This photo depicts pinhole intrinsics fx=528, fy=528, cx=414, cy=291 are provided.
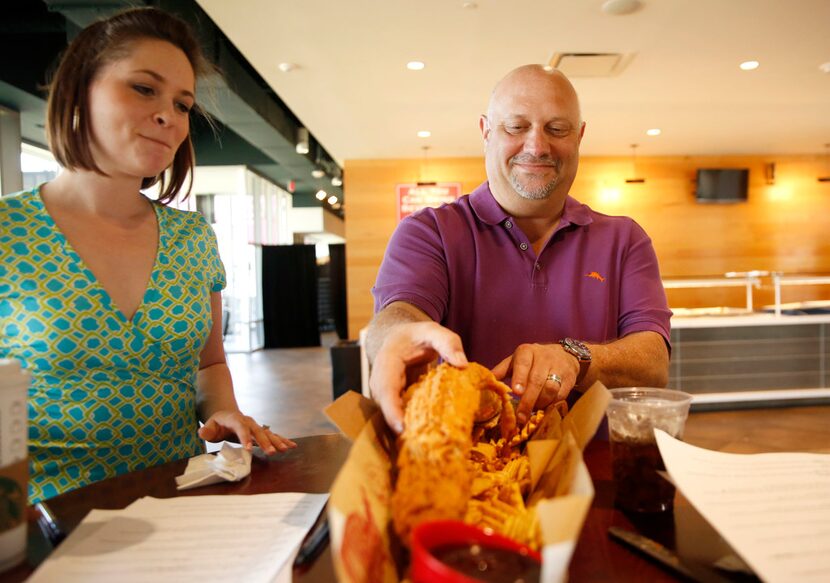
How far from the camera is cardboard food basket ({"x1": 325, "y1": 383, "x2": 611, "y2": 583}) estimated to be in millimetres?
505

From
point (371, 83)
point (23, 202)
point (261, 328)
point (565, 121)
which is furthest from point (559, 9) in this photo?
point (261, 328)

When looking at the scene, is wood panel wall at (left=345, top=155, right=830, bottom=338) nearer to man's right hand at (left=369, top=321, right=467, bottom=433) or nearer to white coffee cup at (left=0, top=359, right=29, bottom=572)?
man's right hand at (left=369, top=321, right=467, bottom=433)

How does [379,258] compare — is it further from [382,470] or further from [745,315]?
[382,470]

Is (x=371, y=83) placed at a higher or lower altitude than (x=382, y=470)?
higher

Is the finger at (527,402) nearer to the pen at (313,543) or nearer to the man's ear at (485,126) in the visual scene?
the pen at (313,543)

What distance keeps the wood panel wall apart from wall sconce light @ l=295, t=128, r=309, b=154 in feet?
3.93

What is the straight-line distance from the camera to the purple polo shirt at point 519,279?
5.28 feet

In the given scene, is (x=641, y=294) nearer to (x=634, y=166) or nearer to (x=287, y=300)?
(x=634, y=166)

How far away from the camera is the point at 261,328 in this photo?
1279 cm

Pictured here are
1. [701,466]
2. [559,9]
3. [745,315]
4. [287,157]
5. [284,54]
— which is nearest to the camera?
[701,466]

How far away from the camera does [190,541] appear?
783 millimetres

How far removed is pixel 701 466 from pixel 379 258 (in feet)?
25.7

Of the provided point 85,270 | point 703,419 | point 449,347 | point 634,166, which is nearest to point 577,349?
point 449,347

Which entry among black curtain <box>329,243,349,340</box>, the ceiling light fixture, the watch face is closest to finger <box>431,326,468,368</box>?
the watch face
